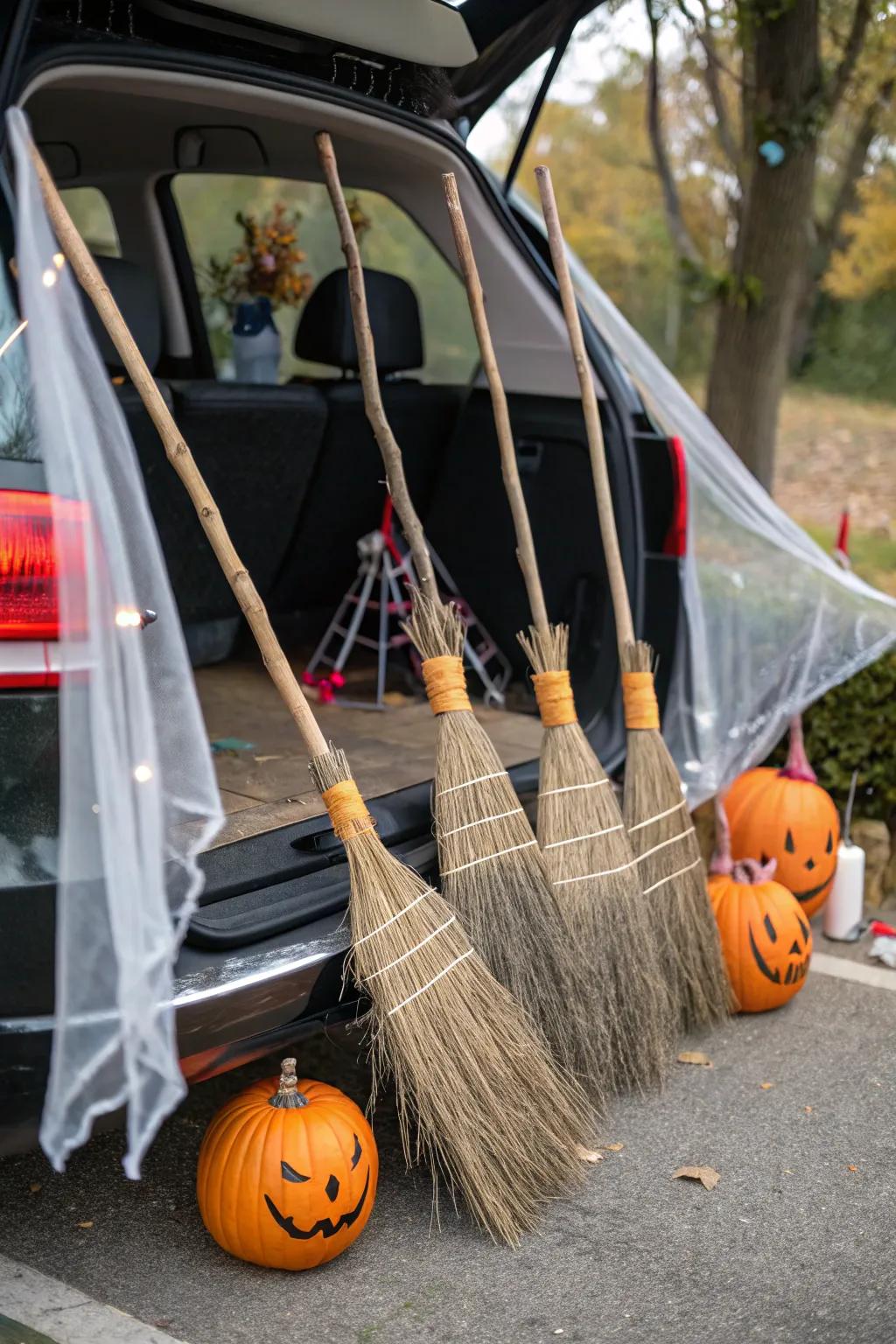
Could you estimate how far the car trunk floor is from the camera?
3.08 m

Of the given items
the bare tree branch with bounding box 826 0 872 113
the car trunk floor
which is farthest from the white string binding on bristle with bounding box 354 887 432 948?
the bare tree branch with bounding box 826 0 872 113

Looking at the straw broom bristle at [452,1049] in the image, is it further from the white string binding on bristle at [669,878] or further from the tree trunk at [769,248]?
the tree trunk at [769,248]

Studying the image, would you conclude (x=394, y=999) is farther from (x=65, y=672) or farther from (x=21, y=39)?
(x=21, y=39)

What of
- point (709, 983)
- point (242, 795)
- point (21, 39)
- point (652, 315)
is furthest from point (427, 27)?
point (652, 315)

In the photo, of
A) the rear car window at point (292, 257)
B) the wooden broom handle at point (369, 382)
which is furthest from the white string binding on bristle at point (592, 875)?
the rear car window at point (292, 257)

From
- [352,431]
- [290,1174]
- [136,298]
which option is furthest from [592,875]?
[352,431]

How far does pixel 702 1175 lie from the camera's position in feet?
8.96

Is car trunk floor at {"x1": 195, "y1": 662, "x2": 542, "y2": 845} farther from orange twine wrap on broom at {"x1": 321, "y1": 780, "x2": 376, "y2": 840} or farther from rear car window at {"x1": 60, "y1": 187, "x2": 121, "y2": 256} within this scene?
rear car window at {"x1": 60, "y1": 187, "x2": 121, "y2": 256}

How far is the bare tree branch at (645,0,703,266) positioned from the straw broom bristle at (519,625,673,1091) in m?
3.18

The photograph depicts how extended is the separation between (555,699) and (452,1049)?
90 cm

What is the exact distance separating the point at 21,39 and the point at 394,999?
169cm

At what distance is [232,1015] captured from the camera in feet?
7.42

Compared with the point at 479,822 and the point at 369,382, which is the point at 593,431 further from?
the point at 479,822

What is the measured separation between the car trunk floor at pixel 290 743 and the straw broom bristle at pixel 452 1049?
1.23 feet
